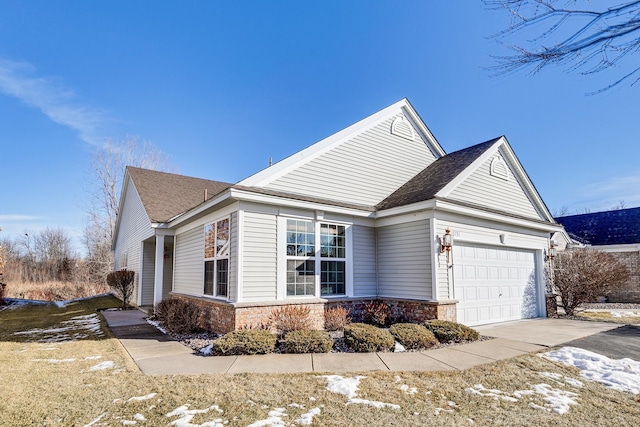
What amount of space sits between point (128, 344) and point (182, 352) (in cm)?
177

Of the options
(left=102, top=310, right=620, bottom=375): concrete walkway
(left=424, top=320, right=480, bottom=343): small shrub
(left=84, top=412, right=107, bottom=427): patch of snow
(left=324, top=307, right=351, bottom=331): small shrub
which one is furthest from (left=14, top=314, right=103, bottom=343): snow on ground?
(left=424, top=320, right=480, bottom=343): small shrub

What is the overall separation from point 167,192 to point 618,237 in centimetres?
2489

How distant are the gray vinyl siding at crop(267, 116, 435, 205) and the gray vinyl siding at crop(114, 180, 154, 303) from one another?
8.14 metres

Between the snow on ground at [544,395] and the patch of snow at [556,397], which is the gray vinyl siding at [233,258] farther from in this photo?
the patch of snow at [556,397]

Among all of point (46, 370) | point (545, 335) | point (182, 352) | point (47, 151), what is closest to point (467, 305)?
point (545, 335)

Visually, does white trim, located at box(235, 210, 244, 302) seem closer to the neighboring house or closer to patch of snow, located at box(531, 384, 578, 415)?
patch of snow, located at box(531, 384, 578, 415)

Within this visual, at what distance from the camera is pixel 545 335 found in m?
8.40

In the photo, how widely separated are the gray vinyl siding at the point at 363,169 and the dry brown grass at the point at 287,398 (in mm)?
5173

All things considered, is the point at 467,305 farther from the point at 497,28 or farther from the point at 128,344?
the point at 128,344

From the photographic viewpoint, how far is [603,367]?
5738 millimetres

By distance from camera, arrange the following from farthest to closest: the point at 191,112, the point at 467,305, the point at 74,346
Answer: the point at 191,112
the point at 467,305
the point at 74,346

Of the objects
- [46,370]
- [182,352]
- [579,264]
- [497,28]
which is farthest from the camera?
[579,264]

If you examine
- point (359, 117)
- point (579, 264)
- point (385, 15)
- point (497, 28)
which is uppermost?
point (385, 15)

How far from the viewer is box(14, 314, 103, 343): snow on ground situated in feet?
27.7
